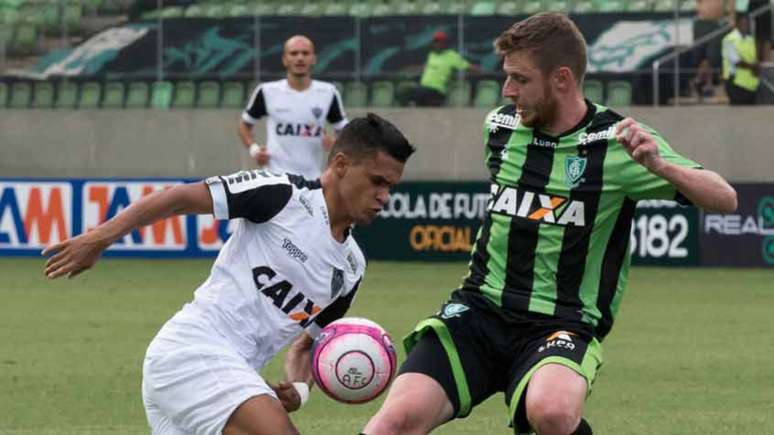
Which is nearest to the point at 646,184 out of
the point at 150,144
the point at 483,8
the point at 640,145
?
the point at 640,145

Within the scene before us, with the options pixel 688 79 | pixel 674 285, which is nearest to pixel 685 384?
pixel 674 285

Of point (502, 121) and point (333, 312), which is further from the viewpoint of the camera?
point (502, 121)

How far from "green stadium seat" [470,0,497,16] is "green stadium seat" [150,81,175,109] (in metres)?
4.38

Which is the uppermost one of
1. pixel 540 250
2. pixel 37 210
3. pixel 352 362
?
pixel 540 250

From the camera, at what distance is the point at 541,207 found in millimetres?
6457

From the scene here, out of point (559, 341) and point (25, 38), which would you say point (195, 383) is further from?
point (25, 38)

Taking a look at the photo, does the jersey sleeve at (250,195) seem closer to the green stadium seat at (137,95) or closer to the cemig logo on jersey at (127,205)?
the cemig logo on jersey at (127,205)

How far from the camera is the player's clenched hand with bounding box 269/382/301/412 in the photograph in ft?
20.4

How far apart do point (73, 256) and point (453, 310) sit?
1555mm

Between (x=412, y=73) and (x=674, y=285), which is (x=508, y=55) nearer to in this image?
(x=674, y=285)

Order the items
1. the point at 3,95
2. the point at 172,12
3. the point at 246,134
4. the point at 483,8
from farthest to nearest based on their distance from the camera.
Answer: the point at 3,95
the point at 172,12
the point at 483,8
the point at 246,134

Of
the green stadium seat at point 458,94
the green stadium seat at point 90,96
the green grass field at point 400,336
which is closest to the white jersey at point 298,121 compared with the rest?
the green grass field at point 400,336

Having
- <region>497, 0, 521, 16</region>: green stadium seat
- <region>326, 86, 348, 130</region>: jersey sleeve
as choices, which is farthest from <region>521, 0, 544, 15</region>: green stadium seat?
<region>326, 86, 348, 130</region>: jersey sleeve

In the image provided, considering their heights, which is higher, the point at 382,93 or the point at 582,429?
the point at 382,93
